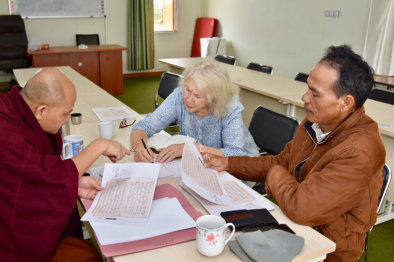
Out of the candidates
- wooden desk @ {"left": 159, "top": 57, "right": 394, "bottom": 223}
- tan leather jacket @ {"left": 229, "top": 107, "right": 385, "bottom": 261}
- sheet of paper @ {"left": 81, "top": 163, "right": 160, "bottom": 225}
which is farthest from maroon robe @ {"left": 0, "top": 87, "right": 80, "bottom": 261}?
wooden desk @ {"left": 159, "top": 57, "right": 394, "bottom": 223}

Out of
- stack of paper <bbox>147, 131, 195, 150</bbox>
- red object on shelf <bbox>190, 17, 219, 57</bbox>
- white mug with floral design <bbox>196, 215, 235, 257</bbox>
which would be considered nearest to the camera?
white mug with floral design <bbox>196, 215, 235, 257</bbox>

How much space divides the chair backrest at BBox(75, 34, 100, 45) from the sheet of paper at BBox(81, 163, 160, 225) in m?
5.67

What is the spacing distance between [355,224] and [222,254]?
0.55 m

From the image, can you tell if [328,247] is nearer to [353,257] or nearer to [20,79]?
[353,257]

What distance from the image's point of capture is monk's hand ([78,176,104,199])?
1402 mm

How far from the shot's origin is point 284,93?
3.55m

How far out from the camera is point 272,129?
2277 millimetres

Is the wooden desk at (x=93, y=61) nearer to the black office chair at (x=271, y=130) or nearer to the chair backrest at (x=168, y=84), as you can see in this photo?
the chair backrest at (x=168, y=84)

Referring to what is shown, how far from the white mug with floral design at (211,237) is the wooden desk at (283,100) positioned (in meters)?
1.89

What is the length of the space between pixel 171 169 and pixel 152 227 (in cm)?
52

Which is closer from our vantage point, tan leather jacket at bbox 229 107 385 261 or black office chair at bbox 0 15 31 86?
tan leather jacket at bbox 229 107 385 261

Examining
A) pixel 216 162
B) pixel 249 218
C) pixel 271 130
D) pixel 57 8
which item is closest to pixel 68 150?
pixel 216 162

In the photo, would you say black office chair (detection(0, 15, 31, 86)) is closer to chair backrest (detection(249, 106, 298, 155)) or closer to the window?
the window

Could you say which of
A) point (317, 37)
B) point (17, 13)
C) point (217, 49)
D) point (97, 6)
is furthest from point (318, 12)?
point (17, 13)
